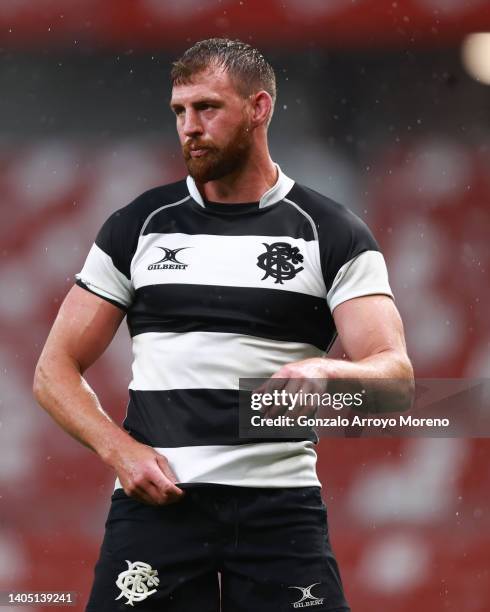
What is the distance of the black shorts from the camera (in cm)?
147

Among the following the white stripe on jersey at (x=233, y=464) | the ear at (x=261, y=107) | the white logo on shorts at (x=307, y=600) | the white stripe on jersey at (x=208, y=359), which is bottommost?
the white logo on shorts at (x=307, y=600)

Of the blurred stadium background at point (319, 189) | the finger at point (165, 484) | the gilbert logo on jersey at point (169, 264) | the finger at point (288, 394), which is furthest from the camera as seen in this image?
the blurred stadium background at point (319, 189)

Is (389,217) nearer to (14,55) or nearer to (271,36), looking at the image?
(271,36)

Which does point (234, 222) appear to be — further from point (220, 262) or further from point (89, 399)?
point (89, 399)

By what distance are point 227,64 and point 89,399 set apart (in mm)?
489

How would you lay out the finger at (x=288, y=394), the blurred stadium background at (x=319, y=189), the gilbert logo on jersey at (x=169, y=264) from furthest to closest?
the blurred stadium background at (x=319, y=189) < the gilbert logo on jersey at (x=169, y=264) < the finger at (x=288, y=394)

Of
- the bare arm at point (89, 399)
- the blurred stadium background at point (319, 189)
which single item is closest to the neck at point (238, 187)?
the bare arm at point (89, 399)

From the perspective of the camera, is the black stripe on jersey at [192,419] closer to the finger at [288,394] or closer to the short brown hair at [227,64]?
the finger at [288,394]

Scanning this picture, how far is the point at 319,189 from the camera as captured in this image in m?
3.26

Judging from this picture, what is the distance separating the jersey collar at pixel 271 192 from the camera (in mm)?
1610

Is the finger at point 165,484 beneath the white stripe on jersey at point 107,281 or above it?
beneath

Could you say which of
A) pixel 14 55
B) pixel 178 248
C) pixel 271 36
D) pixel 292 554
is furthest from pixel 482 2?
pixel 292 554

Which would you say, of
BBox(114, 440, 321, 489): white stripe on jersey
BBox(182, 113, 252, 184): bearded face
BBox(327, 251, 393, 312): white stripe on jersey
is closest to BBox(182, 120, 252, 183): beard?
BBox(182, 113, 252, 184): bearded face

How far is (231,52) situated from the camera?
1.62 m
